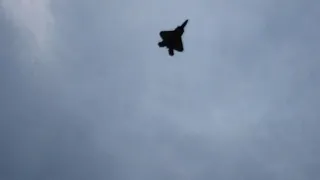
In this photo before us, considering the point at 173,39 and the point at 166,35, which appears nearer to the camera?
the point at 173,39

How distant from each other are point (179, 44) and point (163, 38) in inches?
128

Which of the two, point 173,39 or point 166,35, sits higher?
point 166,35

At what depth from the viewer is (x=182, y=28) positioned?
130125 millimetres

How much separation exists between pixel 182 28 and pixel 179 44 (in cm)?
387

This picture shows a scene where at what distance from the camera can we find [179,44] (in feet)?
436

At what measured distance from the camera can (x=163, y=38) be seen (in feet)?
435

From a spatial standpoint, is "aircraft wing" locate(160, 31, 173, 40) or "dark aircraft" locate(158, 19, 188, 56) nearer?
"dark aircraft" locate(158, 19, 188, 56)

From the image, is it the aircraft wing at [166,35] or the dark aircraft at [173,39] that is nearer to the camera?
the dark aircraft at [173,39]
